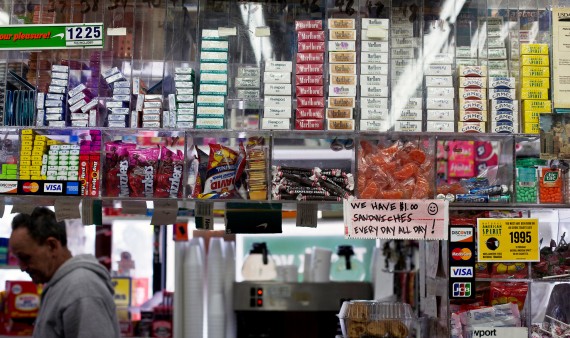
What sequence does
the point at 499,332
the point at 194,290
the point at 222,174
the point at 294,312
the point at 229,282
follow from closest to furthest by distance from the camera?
1. the point at 499,332
2. the point at 222,174
3. the point at 194,290
4. the point at 229,282
5. the point at 294,312

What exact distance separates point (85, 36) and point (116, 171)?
2.55 ft

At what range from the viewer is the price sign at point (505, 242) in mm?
4117

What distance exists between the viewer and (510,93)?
4180 mm

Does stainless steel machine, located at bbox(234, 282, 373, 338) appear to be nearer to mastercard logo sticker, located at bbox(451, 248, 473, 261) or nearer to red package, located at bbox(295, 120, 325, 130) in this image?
mastercard logo sticker, located at bbox(451, 248, 473, 261)

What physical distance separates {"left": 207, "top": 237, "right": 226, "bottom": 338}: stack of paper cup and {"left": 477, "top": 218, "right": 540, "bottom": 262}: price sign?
226cm

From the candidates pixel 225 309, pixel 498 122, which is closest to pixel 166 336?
pixel 225 309

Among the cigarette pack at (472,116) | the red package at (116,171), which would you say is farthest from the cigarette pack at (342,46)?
the red package at (116,171)

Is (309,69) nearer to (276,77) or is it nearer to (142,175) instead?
(276,77)

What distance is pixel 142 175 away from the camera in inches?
164

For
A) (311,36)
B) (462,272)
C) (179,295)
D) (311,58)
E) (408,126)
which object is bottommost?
(179,295)

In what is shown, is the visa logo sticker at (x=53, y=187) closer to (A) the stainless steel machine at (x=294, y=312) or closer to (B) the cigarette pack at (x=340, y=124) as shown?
(B) the cigarette pack at (x=340, y=124)

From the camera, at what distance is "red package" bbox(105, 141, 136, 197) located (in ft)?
13.7

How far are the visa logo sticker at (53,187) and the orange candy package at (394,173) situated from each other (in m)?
1.59

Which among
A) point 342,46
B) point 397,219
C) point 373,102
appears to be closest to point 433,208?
point 397,219
